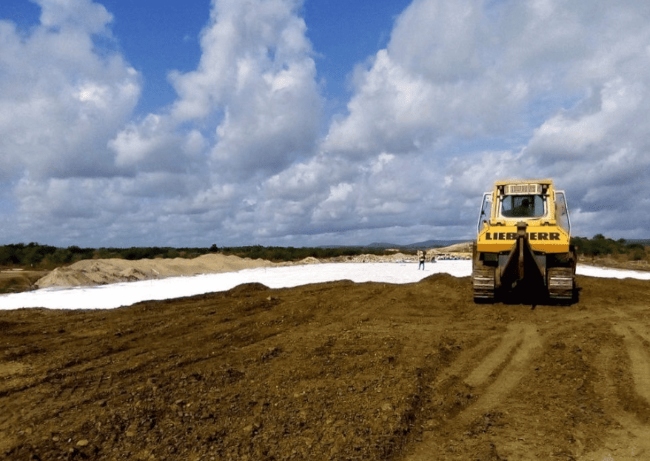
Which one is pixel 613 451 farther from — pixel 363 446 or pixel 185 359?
pixel 185 359

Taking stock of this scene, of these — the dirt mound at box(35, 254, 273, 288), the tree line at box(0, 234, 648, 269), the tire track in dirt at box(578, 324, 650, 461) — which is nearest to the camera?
the tire track in dirt at box(578, 324, 650, 461)

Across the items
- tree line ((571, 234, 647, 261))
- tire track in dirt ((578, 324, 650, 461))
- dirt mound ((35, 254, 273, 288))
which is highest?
tree line ((571, 234, 647, 261))

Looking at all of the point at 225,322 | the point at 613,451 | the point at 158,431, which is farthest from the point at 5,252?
the point at 613,451

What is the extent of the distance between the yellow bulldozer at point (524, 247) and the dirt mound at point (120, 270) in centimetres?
1654

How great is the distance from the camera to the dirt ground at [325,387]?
484cm

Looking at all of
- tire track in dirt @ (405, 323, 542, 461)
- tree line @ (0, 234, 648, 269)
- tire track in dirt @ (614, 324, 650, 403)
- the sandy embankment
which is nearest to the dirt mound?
the sandy embankment

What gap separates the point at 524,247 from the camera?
12.5m

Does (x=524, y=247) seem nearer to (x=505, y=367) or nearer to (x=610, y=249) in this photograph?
(x=505, y=367)

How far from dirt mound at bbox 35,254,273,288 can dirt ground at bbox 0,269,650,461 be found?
37.2 ft

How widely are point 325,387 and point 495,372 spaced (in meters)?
2.47

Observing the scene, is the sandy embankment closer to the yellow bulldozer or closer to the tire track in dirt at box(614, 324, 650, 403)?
the yellow bulldozer

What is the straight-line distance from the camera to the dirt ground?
191 inches

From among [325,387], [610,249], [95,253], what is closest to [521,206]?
[325,387]

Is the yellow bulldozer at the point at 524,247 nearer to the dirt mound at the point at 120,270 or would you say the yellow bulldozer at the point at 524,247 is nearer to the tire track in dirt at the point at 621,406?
the tire track in dirt at the point at 621,406
